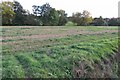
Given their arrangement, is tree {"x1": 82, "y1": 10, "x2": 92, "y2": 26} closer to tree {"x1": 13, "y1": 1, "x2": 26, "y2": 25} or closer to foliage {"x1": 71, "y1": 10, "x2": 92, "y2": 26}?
foliage {"x1": 71, "y1": 10, "x2": 92, "y2": 26}

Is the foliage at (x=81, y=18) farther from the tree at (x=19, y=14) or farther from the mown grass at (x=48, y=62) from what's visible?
the mown grass at (x=48, y=62)

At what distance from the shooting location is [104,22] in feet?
150

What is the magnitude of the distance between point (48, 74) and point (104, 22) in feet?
133

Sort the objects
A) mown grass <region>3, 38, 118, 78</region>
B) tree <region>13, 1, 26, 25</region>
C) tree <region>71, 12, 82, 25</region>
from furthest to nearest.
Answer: tree <region>71, 12, 82, 25</region>, tree <region>13, 1, 26, 25</region>, mown grass <region>3, 38, 118, 78</region>

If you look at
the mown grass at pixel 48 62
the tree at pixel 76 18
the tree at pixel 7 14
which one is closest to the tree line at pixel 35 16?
the tree at pixel 7 14

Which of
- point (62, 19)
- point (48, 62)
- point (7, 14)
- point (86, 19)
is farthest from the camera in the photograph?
point (86, 19)

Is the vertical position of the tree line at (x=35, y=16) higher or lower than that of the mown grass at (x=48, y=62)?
higher

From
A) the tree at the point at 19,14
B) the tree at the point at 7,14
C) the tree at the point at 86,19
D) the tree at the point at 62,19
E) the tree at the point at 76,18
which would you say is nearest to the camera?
the tree at the point at 7,14

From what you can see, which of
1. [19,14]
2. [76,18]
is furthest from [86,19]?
[19,14]

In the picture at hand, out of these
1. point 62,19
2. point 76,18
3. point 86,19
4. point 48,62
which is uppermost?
point 76,18

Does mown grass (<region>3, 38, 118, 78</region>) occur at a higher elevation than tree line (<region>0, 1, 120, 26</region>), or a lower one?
lower

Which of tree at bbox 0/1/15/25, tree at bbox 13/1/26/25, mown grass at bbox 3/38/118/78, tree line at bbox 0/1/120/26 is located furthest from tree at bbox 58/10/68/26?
mown grass at bbox 3/38/118/78

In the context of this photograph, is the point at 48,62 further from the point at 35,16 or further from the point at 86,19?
the point at 86,19

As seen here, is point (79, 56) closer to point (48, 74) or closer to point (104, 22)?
point (48, 74)
